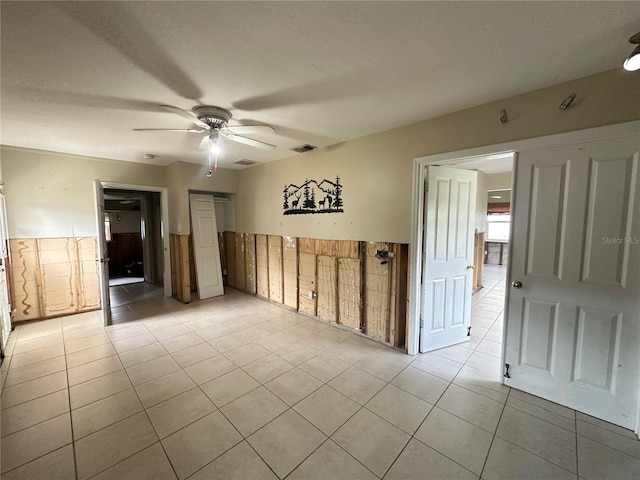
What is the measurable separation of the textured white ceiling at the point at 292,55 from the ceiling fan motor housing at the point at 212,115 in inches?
2.7

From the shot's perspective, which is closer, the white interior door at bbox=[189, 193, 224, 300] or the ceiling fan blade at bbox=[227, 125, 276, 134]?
the ceiling fan blade at bbox=[227, 125, 276, 134]

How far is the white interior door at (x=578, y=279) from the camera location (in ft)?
5.83

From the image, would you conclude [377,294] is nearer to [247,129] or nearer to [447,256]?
[447,256]

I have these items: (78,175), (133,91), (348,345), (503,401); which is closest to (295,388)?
(348,345)

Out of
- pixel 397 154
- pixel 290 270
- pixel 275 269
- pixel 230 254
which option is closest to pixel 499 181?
pixel 397 154

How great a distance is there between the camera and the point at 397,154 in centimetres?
287

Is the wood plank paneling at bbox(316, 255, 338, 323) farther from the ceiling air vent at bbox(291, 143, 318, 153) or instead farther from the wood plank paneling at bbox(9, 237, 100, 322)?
the wood plank paneling at bbox(9, 237, 100, 322)

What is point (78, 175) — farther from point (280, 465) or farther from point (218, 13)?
point (280, 465)

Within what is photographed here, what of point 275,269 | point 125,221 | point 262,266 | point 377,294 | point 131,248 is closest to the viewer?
point 377,294

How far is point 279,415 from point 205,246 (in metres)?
3.76

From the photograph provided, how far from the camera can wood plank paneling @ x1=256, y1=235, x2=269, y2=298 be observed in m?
4.80

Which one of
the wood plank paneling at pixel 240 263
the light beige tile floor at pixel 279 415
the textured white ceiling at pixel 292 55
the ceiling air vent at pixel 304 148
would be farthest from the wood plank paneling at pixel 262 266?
the textured white ceiling at pixel 292 55

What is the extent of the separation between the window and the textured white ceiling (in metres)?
8.36

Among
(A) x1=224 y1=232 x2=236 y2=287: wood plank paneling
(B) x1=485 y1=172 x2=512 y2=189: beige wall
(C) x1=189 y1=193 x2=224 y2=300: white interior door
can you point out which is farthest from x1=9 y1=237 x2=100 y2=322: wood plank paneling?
(B) x1=485 y1=172 x2=512 y2=189: beige wall
